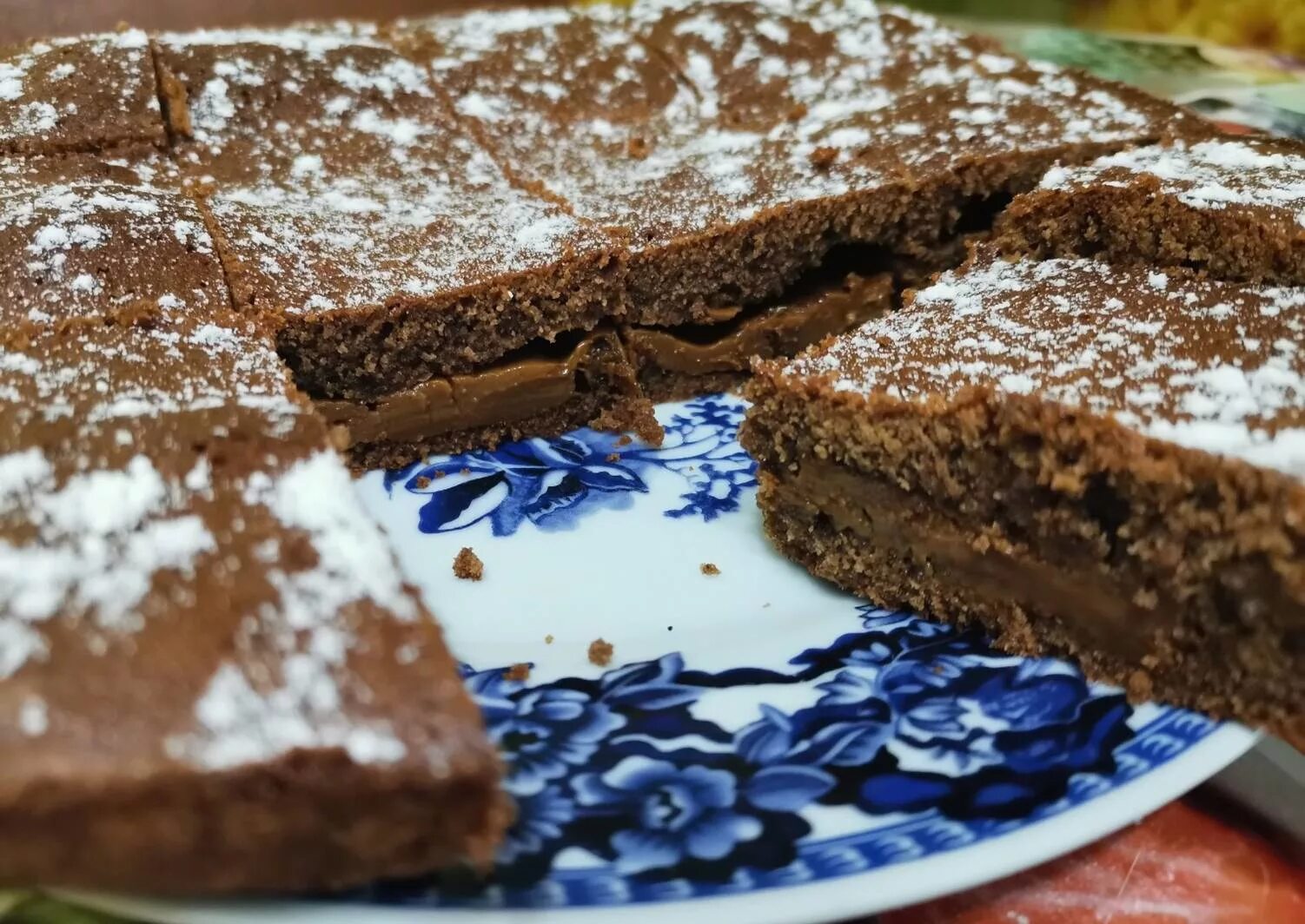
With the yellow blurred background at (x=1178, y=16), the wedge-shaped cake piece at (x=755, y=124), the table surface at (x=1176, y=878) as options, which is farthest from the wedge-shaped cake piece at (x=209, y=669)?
the yellow blurred background at (x=1178, y=16)

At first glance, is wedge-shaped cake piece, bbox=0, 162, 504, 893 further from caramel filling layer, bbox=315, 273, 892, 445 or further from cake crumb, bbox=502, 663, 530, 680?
caramel filling layer, bbox=315, 273, 892, 445

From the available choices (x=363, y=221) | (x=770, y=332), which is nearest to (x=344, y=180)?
(x=363, y=221)

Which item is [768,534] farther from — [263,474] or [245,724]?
[245,724]

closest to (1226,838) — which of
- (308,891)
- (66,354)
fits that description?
(308,891)

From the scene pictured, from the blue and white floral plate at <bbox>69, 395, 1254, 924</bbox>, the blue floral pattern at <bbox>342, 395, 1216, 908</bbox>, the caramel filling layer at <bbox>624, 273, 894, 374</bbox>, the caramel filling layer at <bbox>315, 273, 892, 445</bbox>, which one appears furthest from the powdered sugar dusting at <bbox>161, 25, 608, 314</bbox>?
the blue floral pattern at <bbox>342, 395, 1216, 908</bbox>

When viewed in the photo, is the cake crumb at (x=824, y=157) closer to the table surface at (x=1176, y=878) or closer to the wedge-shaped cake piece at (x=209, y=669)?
the wedge-shaped cake piece at (x=209, y=669)
